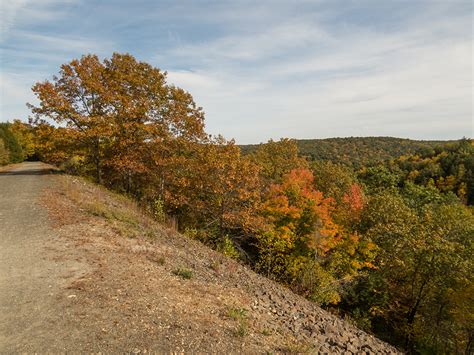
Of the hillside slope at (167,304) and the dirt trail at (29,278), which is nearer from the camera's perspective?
the dirt trail at (29,278)

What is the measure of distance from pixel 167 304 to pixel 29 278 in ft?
10.7

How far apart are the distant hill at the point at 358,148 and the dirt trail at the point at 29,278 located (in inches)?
3435

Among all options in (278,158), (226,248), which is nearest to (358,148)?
(278,158)

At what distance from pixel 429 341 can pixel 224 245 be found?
11.6 metres

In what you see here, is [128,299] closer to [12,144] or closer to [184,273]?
[184,273]

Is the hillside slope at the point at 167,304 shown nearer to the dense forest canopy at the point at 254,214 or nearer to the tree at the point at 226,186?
the dense forest canopy at the point at 254,214

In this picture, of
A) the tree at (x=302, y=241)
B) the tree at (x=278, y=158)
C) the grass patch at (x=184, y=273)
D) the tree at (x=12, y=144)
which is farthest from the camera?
the tree at (x=12, y=144)

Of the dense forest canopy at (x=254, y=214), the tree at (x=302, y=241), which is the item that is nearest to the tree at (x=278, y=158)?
the dense forest canopy at (x=254, y=214)

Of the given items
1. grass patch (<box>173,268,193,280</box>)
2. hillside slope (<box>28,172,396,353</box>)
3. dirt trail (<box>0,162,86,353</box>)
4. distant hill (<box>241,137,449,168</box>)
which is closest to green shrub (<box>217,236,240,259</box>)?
hillside slope (<box>28,172,396,353</box>)

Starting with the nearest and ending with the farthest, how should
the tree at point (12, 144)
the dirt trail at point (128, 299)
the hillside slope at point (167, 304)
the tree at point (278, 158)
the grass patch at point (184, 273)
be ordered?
the dirt trail at point (128, 299) → the hillside slope at point (167, 304) → the grass patch at point (184, 273) → the tree at point (278, 158) → the tree at point (12, 144)

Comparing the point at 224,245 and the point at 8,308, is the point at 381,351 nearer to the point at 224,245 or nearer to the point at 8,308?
the point at 8,308

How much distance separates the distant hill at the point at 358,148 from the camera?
102688 mm

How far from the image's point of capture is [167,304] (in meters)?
6.35

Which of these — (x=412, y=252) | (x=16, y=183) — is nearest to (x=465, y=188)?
(x=412, y=252)
